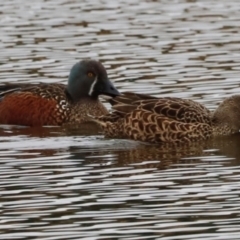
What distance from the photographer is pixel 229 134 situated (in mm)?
14883

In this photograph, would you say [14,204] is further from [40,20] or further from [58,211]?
[40,20]

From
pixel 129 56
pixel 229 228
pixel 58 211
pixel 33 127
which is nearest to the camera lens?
pixel 229 228

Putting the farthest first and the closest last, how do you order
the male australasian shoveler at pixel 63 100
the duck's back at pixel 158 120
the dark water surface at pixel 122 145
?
the male australasian shoveler at pixel 63 100
the duck's back at pixel 158 120
the dark water surface at pixel 122 145

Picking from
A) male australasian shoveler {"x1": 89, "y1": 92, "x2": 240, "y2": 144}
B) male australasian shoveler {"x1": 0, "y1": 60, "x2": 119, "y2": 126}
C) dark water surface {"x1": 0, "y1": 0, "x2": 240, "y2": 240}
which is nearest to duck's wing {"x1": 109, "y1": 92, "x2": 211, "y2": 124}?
male australasian shoveler {"x1": 89, "y1": 92, "x2": 240, "y2": 144}

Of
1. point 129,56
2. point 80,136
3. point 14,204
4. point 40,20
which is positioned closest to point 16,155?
point 80,136

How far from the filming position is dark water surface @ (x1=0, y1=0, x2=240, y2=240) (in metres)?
10.3

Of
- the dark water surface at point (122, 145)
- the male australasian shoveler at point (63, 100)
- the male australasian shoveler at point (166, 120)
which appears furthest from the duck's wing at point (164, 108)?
the male australasian shoveler at point (63, 100)

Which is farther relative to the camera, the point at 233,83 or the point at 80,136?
the point at 233,83

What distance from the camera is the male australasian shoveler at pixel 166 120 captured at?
14.5 meters

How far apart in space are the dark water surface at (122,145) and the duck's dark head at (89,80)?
681 millimetres

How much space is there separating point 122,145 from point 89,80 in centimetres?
224

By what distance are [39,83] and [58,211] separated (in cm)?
652

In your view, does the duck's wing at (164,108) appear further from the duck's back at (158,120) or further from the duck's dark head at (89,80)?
the duck's dark head at (89,80)

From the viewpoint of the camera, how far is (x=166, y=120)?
14.5 m
